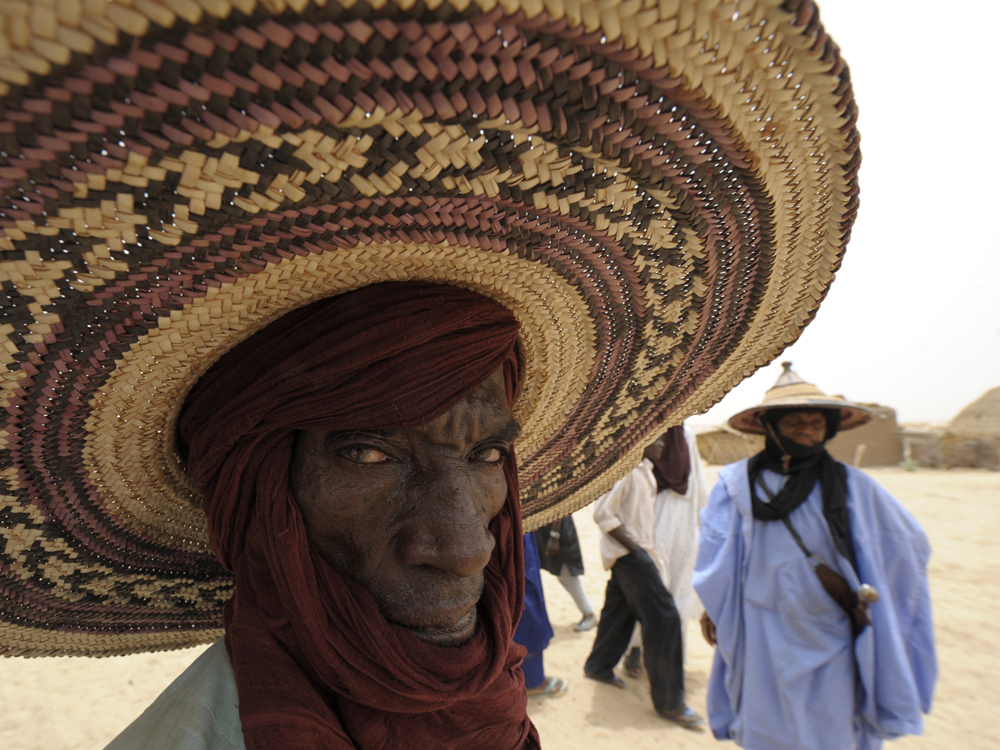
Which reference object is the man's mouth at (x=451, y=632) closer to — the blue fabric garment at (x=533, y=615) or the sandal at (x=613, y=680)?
the blue fabric garment at (x=533, y=615)

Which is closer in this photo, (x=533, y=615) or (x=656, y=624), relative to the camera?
(x=533, y=615)

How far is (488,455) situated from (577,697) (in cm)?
509

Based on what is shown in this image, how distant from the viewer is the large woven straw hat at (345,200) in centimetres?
58

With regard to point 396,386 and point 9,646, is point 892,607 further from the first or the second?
point 9,646

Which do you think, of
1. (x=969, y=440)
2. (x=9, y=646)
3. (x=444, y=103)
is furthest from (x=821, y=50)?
(x=969, y=440)

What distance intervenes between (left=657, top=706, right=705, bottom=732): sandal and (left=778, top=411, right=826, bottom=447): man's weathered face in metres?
2.68

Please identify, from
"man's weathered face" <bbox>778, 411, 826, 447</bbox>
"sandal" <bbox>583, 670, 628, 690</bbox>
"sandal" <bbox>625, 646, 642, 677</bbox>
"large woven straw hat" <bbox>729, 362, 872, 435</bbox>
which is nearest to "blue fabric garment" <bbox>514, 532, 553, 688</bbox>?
"sandal" <bbox>583, 670, 628, 690</bbox>

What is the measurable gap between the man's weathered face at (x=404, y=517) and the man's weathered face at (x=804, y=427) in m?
3.29

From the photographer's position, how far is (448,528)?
108 centimetres

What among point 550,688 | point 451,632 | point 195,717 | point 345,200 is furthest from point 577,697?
point 345,200

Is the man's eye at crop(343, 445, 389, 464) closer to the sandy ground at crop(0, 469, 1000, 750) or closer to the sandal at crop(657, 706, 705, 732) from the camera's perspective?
the sandy ground at crop(0, 469, 1000, 750)

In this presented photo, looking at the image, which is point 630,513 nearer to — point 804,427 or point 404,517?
point 804,427

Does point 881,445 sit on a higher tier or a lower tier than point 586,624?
higher

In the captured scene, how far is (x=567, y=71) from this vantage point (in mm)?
666
